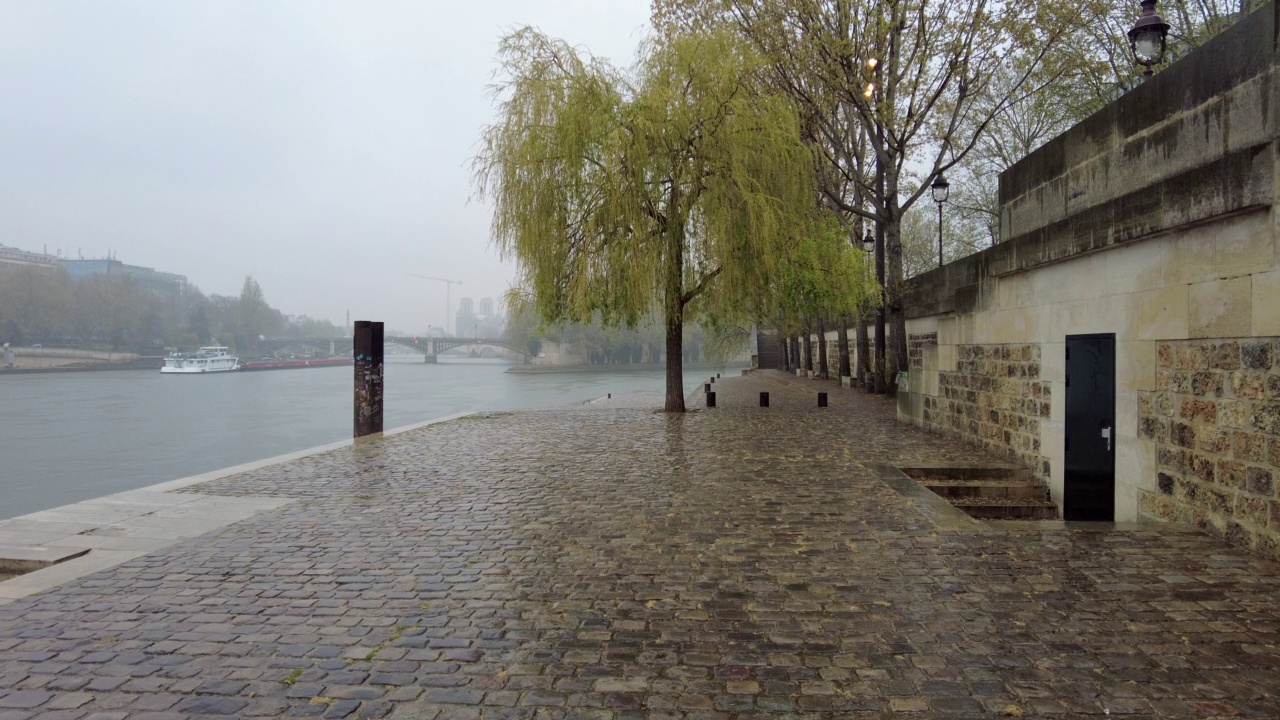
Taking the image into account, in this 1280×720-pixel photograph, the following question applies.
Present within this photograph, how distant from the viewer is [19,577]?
4.46m

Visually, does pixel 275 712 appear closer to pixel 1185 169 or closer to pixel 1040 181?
pixel 1185 169

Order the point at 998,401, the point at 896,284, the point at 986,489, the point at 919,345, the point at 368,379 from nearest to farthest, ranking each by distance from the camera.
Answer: the point at 986,489
the point at 998,401
the point at 919,345
the point at 368,379
the point at 896,284

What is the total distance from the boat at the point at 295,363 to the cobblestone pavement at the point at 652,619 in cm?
8170

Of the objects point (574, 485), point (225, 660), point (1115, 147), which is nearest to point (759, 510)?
point (574, 485)

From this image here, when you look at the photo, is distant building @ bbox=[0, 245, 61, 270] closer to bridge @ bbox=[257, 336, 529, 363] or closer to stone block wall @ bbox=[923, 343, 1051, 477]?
bridge @ bbox=[257, 336, 529, 363]

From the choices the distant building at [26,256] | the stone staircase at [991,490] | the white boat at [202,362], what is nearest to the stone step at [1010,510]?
the stone staircase at [991,490]

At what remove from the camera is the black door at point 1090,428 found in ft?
20.3

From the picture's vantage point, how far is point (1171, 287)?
17.5 ft

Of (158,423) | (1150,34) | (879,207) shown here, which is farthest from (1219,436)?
(158,423)

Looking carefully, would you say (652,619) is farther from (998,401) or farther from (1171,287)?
(998,401)

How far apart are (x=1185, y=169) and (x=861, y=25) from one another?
1218 centimetres

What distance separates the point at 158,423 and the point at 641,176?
30.3 meters

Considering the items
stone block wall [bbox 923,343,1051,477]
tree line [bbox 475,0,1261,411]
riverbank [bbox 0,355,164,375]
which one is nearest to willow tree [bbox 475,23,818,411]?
tree line [bbox 475,0,1261,411]

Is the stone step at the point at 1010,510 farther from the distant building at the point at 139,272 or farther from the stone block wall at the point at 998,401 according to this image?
the distant building at the point at 139,272
